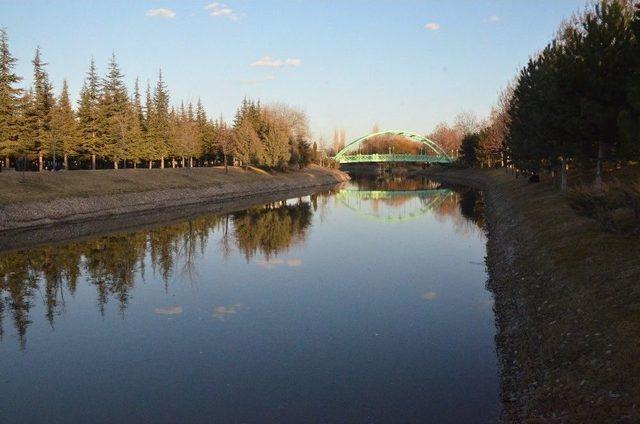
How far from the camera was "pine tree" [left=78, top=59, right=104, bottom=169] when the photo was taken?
65.5m

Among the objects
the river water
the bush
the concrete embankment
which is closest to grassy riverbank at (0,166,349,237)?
the concrete embankment

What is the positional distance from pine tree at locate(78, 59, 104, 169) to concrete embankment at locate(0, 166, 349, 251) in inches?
346

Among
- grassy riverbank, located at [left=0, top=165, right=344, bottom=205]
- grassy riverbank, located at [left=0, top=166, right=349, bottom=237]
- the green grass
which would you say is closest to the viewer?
the green grass

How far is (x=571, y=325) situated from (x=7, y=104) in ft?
183

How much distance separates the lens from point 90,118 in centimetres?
6688

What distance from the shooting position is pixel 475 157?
352ft

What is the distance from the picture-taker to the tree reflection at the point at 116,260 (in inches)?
748

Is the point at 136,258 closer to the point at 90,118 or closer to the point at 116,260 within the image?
the point at 116,260

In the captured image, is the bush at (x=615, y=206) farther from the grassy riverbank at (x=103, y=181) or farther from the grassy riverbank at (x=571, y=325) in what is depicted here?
the grassy riverbank at (x=103, y=181)

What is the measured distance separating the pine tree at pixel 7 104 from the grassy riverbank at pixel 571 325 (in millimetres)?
49098

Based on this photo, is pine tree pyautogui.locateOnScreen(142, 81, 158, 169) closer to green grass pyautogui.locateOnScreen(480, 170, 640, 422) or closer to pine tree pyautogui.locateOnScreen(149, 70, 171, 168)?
pine tree pyautogui.locateOnScreen(149, 70, 171, 168)

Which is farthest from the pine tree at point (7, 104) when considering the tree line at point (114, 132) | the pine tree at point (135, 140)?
the pine tree at point (135, 140)

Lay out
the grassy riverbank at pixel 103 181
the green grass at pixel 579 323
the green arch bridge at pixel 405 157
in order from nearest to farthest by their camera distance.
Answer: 1. the green grass at pixel 579 323
2. the grassy riverbank at pixel 103 181
3. the green arch bridge at pixel 405 157

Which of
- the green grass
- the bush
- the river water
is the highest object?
the bush
